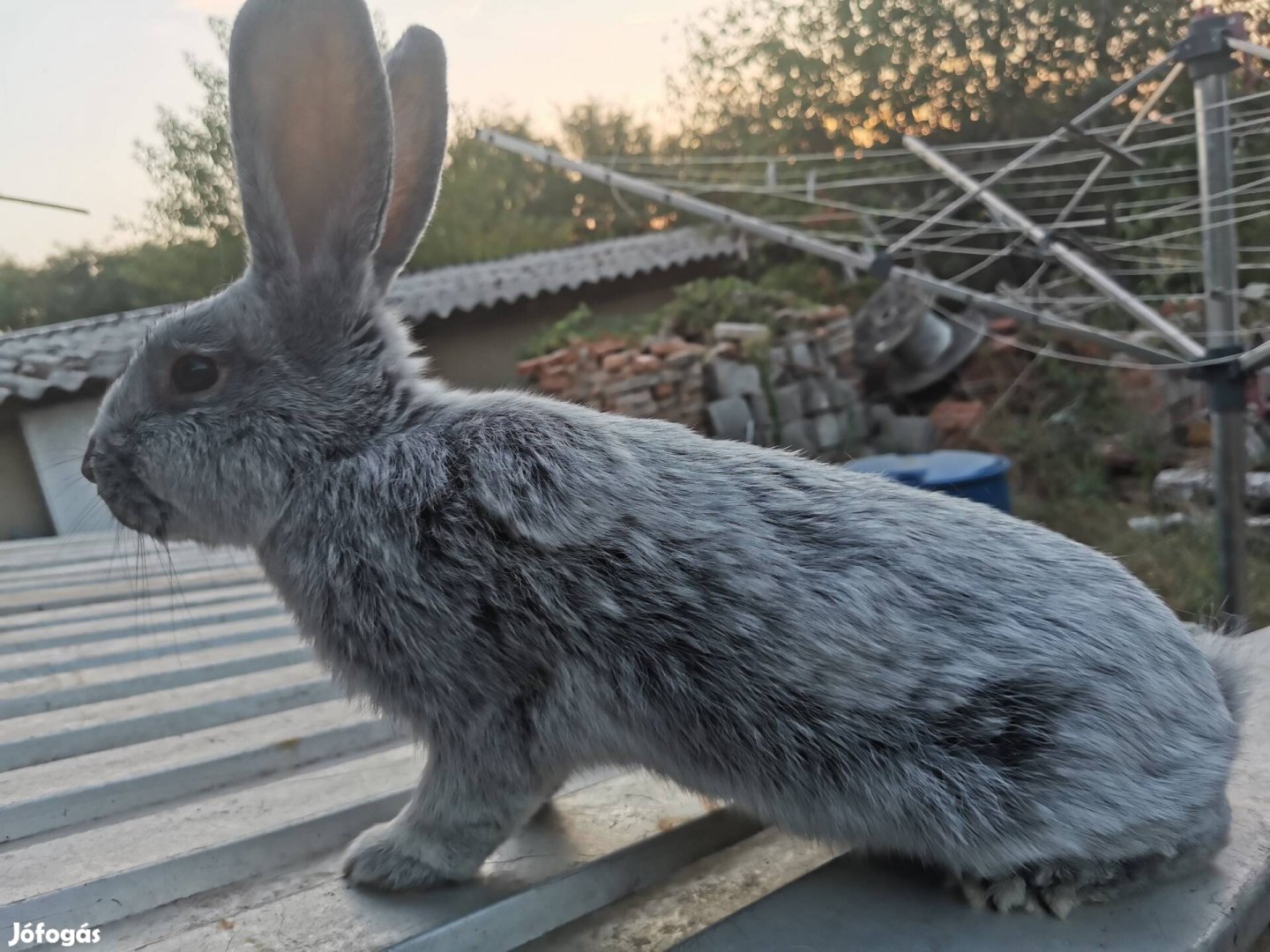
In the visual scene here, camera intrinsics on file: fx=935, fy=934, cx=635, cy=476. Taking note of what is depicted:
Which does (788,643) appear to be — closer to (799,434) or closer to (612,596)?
(612,596)

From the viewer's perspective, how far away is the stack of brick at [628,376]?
259 inches

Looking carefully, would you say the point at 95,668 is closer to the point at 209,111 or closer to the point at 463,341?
the point at 209,111

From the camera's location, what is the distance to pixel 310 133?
1.29 metres

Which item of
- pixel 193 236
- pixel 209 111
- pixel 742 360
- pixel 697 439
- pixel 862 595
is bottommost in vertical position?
pixel 742 360

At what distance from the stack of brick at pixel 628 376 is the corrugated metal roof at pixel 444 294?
834mm

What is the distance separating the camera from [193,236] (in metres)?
2.51

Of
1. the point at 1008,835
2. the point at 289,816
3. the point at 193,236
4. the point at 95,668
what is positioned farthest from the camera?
the point at 193,236

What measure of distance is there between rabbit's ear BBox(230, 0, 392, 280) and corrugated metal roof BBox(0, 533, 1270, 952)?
2.72ft

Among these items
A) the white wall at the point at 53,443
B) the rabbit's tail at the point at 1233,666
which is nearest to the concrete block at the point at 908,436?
the white wall at the point at 53,443

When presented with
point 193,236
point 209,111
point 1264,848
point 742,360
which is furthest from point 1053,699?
point 742,360

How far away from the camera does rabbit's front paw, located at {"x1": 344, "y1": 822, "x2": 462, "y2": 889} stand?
1.21 metres

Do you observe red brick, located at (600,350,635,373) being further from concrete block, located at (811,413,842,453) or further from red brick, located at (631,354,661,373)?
concrete block, located at (811,413,842,453)

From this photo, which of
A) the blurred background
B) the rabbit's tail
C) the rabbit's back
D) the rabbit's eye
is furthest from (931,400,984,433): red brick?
the rabbit's eye

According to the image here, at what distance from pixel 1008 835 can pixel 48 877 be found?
4.00ft
